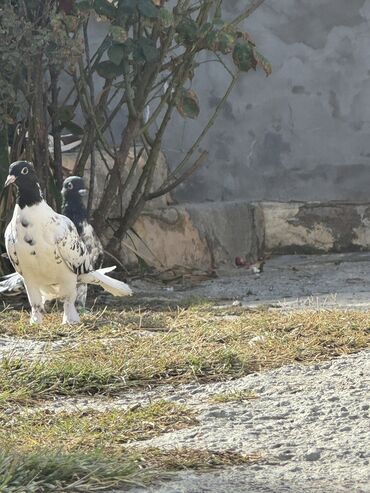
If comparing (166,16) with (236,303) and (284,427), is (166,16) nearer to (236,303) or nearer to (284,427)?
(236,303)

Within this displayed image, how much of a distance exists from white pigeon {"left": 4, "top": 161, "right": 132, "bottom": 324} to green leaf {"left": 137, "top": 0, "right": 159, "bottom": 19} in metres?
1.61

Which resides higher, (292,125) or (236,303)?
(292,125)

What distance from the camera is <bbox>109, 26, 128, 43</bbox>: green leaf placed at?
25.8 feet

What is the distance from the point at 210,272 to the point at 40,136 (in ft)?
6.12

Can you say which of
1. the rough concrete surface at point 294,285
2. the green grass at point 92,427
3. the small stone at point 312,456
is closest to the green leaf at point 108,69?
the rough concrete surface at point 294,285

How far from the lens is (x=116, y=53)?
26.2 feet

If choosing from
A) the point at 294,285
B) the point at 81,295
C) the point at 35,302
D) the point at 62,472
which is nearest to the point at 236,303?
the point at 81,295

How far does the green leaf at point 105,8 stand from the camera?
7951 millimetres

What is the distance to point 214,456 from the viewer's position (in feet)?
12.5

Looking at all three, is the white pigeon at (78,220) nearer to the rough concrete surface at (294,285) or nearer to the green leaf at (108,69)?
the rough concrete surface at (294,285)

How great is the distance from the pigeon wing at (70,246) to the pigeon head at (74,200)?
0.61 m

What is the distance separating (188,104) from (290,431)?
486 cm

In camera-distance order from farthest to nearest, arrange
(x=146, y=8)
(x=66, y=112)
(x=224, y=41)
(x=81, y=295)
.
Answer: (x=66, y=112) → (x=224, y=41) → (x=146, y=8) → (x=81, y=295)

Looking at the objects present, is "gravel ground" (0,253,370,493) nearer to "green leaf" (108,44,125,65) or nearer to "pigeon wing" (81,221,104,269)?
"pigeon wing" (81,221,104,269)
